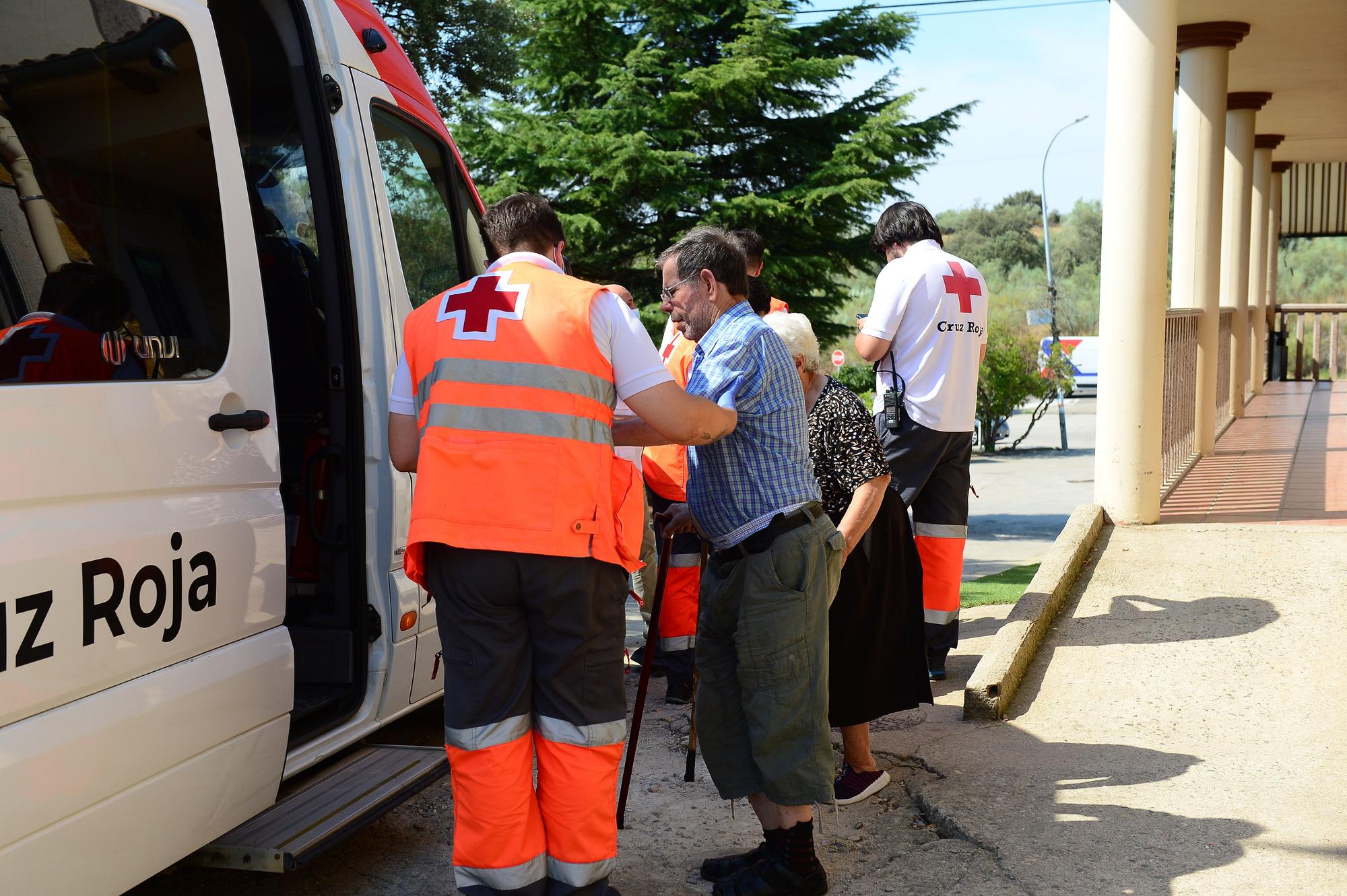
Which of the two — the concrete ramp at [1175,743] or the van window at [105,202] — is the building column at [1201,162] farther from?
the van window at [105,202]

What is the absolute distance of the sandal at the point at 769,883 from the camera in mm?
3287

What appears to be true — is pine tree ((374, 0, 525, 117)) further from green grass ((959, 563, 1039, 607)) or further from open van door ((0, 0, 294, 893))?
open van door ((0, 0, 294, 893))

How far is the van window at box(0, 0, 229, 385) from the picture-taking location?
241 centimetres

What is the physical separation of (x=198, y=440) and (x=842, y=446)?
1.82m

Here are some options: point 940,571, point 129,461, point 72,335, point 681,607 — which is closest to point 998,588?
point 940,571

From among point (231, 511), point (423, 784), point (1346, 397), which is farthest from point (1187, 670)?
point (1346, 397)

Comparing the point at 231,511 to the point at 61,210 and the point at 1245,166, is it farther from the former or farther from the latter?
the point at 1245,166

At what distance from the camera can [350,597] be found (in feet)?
11.8

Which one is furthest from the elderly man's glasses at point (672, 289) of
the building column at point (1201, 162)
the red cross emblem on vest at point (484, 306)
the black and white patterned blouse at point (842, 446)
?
the building column at point (1201, 162)

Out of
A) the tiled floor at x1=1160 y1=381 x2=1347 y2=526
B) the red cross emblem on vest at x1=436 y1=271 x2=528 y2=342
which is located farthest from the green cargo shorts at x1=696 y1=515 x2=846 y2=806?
the tiled floor at x1=1160 y1=381 x2=1347 y2=526

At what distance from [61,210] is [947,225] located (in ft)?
281

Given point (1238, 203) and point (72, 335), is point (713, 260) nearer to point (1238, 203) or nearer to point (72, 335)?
point (72, 335)

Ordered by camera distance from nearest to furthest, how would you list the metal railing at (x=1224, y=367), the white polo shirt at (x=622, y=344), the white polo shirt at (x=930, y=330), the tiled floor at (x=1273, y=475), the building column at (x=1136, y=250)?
the white polo shirt at (x=622, y=344) → the white polo shirt at (x=930, y=330) → the building column at (x=1136, y=250) → the tiled floor at (x=1273, y=475) → the metal railing at (x=1224, y=367)

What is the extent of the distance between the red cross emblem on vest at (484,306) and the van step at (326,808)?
1.30 meters
